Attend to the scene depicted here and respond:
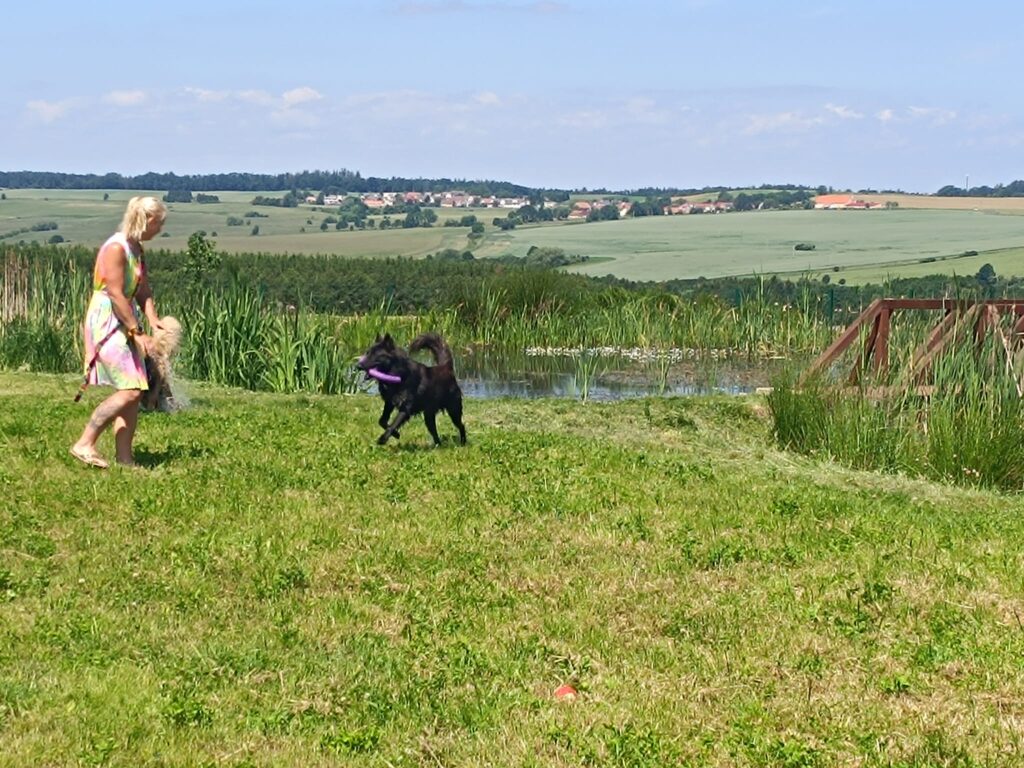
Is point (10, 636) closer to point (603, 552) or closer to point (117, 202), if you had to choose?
point (603, 552)

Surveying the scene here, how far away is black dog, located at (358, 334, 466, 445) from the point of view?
11.0 metres

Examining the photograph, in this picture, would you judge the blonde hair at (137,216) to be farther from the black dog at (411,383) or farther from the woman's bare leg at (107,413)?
the black dog at (411,383)

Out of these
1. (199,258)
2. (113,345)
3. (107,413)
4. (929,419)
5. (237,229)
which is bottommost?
(237,229)

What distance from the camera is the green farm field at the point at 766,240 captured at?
50.2m

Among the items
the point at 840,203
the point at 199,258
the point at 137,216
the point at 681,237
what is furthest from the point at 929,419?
the point at 840,203

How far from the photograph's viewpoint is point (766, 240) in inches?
2468

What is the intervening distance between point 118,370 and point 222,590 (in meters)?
3.01

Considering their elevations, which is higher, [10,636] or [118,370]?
[118,370]

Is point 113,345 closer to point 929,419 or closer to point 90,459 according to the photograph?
point 90,459

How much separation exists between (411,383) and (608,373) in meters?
13.4

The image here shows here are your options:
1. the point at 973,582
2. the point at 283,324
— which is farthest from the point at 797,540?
the point at 283,324

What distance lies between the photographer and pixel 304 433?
12.2m

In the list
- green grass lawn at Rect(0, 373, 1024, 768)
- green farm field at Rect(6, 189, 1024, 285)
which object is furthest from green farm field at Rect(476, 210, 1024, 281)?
green grass lawn at Rect(0, 373, 1024, 768)

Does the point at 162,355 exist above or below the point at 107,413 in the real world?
above
